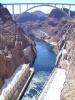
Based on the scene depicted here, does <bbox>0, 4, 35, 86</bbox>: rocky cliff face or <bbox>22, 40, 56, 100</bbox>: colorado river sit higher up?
<bbox>0, 4, 35, 86</bbox>: rocky cliff face

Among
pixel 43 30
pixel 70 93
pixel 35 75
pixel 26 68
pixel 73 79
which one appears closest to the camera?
pixel 70 93

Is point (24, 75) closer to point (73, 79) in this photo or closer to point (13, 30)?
point (73, 79)

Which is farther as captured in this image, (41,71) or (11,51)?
(41,71)

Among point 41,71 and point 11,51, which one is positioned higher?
point 11,51

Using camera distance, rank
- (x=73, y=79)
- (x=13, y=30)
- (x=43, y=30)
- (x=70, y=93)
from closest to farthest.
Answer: (x=70, y=93) → (x=73, y=79) → (x=13, y=30) → (x=43, y=30)

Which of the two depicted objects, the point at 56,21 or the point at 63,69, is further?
the point at 56,21

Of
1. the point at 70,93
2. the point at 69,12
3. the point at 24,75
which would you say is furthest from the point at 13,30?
the point at 69,12

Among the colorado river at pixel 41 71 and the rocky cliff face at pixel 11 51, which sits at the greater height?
the rocky cliff face at pixel 11 51

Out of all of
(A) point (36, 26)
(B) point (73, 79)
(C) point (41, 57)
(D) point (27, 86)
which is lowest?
(A) point (36, 26)
